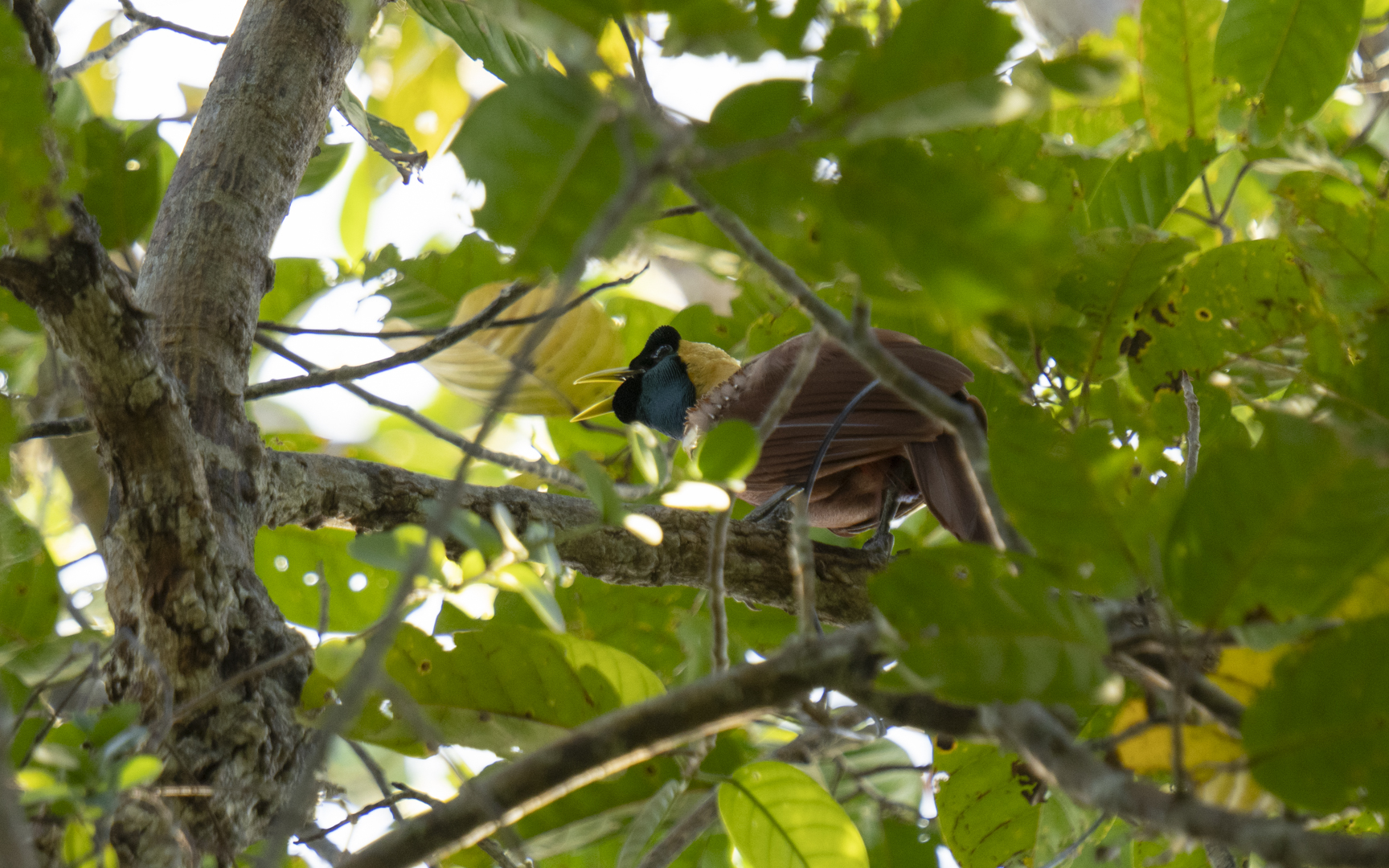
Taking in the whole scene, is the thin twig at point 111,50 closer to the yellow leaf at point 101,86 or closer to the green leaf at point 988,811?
the yellow leaf at point 101,86

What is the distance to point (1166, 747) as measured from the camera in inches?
29.8

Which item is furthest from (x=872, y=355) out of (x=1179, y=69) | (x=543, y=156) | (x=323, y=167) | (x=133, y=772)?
(x=323, y=167)

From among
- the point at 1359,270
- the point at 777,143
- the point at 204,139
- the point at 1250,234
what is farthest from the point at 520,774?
the point at 1250,234

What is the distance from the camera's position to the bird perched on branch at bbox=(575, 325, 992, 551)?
188 centimetres

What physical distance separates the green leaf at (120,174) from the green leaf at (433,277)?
32.8 inches

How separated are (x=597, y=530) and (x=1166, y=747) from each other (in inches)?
34.1

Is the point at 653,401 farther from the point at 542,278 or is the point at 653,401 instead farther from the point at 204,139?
the point at 542,278

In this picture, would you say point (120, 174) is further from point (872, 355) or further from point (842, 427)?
point (842, 427)

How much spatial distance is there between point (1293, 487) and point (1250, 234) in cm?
210

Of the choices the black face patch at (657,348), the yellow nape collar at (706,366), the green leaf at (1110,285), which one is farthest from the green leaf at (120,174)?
the yellow nape collar at (706,366)

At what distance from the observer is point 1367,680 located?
572mm

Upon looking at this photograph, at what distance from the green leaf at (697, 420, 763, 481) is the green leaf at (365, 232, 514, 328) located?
143 centimetres

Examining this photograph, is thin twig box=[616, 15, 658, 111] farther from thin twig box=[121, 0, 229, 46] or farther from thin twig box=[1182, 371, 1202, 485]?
thin twig box=[121, 0, 229, 46]

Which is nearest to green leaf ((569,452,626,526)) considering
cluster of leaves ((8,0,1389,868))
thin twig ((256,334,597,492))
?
cluster of leaves ((8,0,1389,868))
